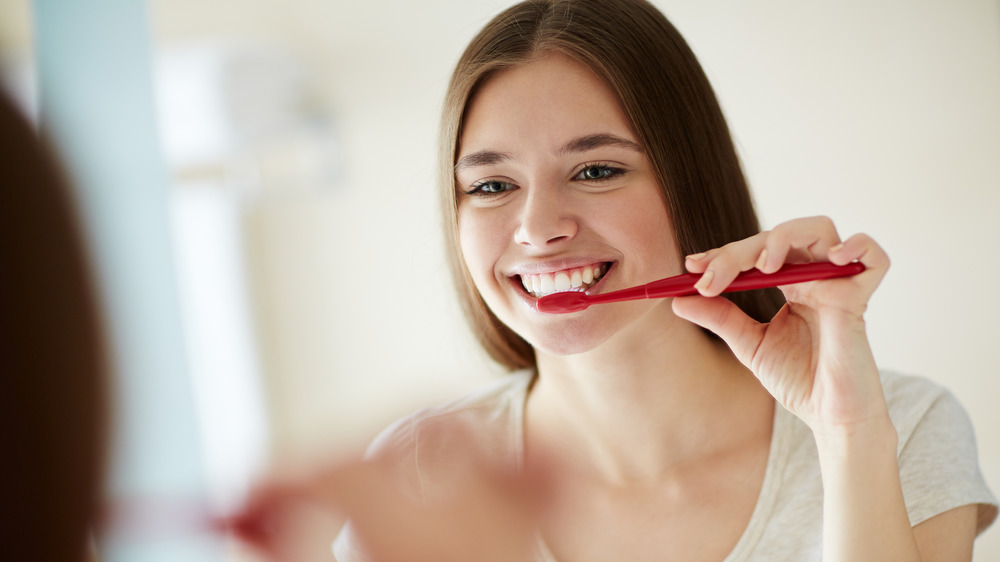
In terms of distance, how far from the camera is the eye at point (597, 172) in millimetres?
638

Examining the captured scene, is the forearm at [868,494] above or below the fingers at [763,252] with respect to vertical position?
below

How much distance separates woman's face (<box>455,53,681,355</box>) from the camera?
2.05ft

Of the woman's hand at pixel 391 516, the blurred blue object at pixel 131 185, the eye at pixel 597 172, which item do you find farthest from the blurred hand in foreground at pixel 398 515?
the eye at pixel 597 172

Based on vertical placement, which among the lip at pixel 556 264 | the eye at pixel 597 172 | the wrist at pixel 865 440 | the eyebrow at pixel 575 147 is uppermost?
the eyebrow at pixel 575 147

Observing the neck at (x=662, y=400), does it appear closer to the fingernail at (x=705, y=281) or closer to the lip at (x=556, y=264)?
the lip at (x=556, y=264)

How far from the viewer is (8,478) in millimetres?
190

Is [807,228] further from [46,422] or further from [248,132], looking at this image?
[248,132]

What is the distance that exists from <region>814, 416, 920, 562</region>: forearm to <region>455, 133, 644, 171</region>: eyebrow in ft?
0.91

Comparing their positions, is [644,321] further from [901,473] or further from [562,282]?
[901,473]

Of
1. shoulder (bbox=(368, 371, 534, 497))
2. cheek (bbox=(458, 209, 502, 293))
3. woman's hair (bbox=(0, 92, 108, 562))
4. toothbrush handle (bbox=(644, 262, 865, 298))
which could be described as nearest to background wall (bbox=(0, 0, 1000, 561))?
shoulder (bbox=(368, 371, 534, 497))

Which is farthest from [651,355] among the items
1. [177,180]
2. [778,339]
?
[177,180]

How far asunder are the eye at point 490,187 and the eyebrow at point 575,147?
2 centimetres

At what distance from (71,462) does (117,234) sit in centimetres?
46

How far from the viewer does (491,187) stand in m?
0.67
